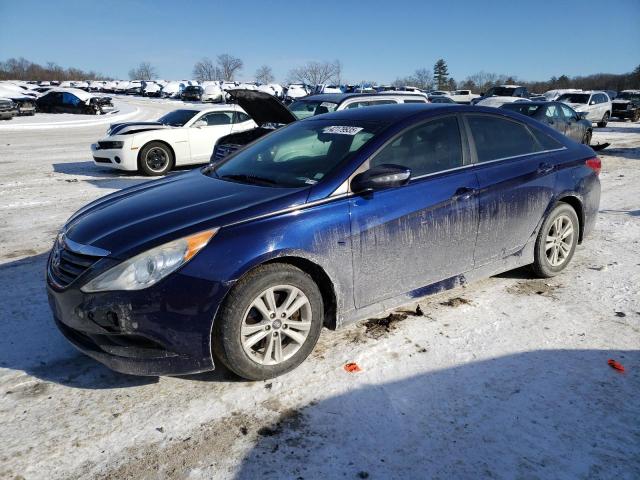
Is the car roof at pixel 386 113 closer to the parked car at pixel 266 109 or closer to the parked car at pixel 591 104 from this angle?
the parked car at pixel 266 109

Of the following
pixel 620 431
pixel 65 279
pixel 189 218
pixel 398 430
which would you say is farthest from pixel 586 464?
pixel 65 279

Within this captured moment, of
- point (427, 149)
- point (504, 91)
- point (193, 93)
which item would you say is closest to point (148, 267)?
point (427, 149)

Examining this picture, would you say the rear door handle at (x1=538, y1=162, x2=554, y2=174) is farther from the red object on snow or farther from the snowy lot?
the red object on snow

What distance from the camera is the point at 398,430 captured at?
2514 mm

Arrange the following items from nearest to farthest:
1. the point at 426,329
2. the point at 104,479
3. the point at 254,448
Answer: the point at 104,479 < the point at 254,448 < the point at 426,329

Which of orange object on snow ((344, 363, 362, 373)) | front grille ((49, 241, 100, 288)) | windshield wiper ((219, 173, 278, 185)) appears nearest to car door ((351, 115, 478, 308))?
orange object on snow ((344, 363, 362, 373))

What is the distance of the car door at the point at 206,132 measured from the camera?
1106cm

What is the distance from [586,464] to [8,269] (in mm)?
4938

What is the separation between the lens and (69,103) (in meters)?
30.7

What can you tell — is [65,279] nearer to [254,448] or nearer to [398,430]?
[254,448]

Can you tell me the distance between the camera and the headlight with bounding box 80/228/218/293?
2605 millimetres

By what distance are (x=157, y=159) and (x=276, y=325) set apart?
8.64 metres

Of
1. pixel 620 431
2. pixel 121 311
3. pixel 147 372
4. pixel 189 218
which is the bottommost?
pixel 620 431

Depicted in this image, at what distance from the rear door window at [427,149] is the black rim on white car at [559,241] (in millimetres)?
1339
